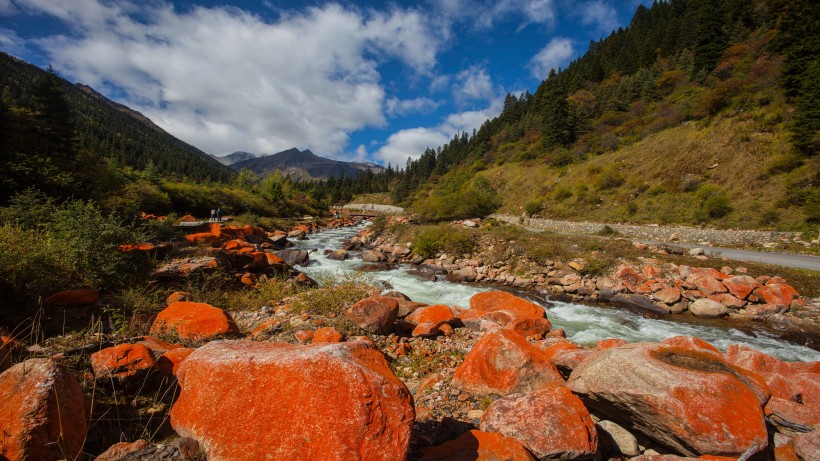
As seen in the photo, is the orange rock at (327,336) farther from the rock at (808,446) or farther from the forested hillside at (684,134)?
the forested hillside at (684,134)

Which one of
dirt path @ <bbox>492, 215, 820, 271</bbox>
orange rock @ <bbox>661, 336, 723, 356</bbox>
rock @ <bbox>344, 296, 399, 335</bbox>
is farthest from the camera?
dirt path @ <bbox>492, 215, 820, 271</bbox>

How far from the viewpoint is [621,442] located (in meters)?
3.29

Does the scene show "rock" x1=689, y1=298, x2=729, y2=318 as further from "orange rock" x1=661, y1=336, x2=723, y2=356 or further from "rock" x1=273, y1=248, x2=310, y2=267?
"rock" x1=273, y1=248, x2=310, y2=267

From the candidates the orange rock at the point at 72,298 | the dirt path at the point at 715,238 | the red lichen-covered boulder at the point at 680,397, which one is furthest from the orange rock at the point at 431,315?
the dirt path at the point at 715,238

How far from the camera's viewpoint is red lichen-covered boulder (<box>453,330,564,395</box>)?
4113 millimetres

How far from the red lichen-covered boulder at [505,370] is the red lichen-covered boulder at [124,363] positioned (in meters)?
3.89

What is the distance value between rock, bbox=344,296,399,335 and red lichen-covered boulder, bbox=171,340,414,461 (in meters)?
3.60

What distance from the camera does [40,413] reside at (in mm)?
2031

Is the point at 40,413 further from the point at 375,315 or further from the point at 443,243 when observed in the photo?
the point at 443,243

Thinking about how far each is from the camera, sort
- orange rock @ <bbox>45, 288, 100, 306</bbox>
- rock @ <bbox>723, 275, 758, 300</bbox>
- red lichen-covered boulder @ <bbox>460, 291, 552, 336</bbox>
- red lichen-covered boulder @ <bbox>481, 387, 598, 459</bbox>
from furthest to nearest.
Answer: rock @ <bbox>723, 275, 758, 300</bbox>, red lichen-covered boulder @ <bbox>460, 291, 552, 336</bbox>, orange rock @ <bbox>45, 288, 100, 306</bbox>, red lichen-covered boulder @ <bbox>481, 387, 598, 459</bbox>

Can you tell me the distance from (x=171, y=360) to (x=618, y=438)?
5.42m

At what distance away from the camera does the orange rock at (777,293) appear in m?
9.85

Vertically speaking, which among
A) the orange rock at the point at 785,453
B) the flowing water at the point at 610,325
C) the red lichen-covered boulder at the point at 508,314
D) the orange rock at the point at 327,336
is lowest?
the flowing water at the point at 610,325

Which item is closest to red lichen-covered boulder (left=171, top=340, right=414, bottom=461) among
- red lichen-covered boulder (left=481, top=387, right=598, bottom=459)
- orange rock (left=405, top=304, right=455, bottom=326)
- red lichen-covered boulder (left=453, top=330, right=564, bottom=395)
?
red lichen-covered boulder (left=481, top=387, right=598, bottom=459)
